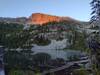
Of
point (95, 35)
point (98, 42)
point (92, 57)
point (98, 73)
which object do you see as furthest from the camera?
point (95, 35)

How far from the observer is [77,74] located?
130ft

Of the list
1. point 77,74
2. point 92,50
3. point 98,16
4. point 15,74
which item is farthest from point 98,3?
point 15,74

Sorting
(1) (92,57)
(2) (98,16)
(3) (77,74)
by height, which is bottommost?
(3) (77,74)

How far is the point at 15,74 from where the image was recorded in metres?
38.1

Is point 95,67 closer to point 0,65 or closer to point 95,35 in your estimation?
point 95,35

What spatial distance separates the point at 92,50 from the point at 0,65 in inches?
523

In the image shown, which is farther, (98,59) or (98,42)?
(98,42)

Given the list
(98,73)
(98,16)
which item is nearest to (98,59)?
(98,73)

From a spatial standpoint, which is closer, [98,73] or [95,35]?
[98,73]

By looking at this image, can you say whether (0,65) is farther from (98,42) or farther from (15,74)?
(98,42)

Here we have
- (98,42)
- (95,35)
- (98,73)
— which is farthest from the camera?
(95,35)

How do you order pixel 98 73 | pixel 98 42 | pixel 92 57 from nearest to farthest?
pixel 98 73 < pixel 92 57 < pixel 98 42

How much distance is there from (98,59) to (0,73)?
527 inches

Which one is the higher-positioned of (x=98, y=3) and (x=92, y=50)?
(x=98, y=3)
